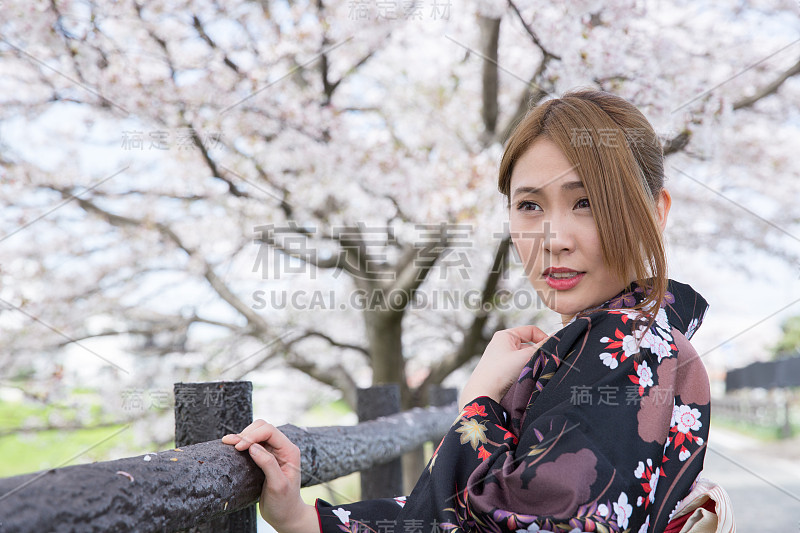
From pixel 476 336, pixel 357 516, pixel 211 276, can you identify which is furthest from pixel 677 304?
pixel 211 276

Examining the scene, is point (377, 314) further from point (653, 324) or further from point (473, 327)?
point (653, 324)

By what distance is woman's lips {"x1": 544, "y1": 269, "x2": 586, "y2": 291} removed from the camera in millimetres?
1014

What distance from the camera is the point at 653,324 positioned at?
3.06ft

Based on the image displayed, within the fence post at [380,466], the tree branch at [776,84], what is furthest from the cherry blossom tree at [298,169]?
the fence post at [380,466]

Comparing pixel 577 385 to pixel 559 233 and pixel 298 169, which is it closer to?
pixel 559 233

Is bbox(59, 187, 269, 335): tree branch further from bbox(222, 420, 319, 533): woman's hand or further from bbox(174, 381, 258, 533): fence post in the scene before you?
bbox(222, 420, 319, 533): woman's hand

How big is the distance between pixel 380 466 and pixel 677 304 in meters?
1.43

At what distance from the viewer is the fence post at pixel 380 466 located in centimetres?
220

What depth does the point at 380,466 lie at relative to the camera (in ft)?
7.13

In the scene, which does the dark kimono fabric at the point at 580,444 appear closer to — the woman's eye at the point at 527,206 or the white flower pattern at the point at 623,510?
the white flower pattern at the point at 623,510

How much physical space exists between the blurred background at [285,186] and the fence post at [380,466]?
1.69 meters

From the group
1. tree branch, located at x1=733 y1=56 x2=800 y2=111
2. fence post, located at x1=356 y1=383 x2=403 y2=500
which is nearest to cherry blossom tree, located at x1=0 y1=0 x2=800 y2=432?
tree branch, located at x1=733 y1=56 x2=800 y2=111

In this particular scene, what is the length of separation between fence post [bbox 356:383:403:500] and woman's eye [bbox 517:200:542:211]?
1358mm

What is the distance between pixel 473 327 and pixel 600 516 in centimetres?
397
